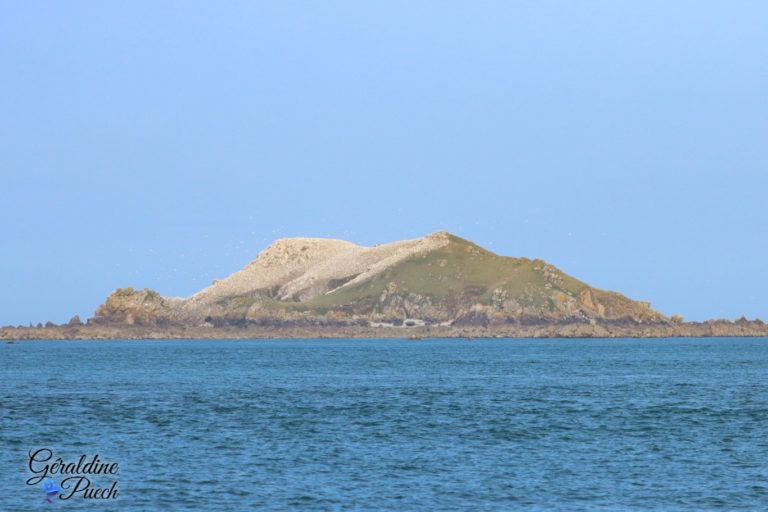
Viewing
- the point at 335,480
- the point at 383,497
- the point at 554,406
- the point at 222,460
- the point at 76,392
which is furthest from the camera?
the point at 76,392

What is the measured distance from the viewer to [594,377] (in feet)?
388

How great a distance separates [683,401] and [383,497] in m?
47.9

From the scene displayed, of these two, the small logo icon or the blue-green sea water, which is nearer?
the small logo icon

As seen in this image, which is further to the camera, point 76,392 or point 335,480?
point 76,392

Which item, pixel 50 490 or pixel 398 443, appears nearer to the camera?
pixel 50 490

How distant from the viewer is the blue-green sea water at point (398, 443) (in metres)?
40.7

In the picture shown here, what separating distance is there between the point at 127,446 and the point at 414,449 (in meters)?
13.4

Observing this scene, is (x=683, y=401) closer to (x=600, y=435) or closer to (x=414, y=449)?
(x=600, y=435)

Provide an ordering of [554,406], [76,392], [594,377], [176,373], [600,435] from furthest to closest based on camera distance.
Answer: [176,373], [594,377], [76,392], [554,406], [600,435]

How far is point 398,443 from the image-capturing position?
56.3 metres

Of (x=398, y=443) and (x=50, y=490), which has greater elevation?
(x=398, y=443)

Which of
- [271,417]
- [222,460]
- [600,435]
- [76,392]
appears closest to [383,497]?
[222,460]

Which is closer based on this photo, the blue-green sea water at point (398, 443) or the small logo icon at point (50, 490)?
the small logo icon at point (50, 490)

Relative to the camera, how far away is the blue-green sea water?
40.7 metres
